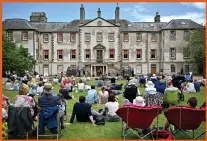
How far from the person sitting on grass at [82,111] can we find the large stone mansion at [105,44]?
35.4m

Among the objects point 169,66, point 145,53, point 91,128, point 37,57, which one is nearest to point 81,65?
point 37,57

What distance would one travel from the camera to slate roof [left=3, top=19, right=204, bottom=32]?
46.2m

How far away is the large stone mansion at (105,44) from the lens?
4628 cm

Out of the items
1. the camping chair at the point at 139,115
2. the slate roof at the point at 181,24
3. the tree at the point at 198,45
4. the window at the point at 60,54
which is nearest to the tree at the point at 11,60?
the window at the point at 60,54

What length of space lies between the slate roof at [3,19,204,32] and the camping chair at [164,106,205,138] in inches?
1537

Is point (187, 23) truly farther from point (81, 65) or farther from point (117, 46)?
point (81, 65)

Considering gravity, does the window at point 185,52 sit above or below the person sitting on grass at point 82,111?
above

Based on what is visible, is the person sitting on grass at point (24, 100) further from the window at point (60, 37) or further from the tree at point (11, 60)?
the window at point (60, 37)

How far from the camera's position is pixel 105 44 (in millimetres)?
46969

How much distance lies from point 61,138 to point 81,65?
38.2 metres

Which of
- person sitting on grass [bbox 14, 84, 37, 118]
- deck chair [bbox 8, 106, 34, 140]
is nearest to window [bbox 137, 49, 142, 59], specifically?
person sitting on grass [bbox 14, 84, 37, 118]

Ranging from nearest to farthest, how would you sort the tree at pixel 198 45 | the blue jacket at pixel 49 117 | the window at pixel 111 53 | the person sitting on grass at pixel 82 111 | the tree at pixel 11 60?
the blue jacket at pixel 49 117
the person sitting on grass at pixel 82 111
the tree at pixel 11 60
the tree at pixel 198 45
the window at pixel 111 53

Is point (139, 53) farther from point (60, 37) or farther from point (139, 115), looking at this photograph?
point (139, 115)

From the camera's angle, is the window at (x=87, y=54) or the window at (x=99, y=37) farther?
the window at (x=87, y=54)
